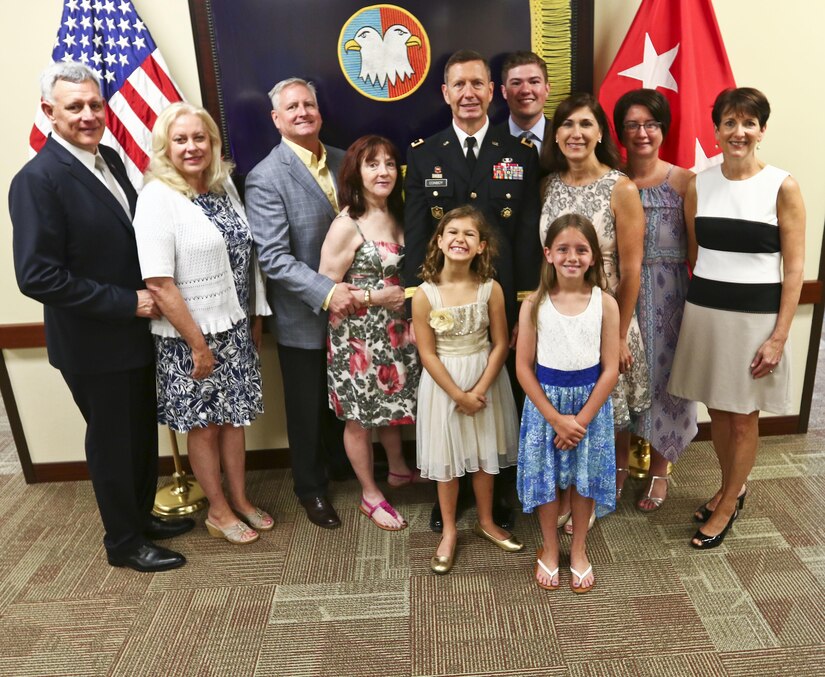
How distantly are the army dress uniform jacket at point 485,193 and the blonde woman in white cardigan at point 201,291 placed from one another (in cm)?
64

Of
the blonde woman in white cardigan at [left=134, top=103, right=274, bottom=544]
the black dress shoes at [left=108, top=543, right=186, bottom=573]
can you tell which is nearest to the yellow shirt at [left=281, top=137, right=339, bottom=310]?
the blonde woman in white cardigan at [left=134, top=103, right=274, bottom=544]

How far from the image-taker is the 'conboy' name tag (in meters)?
2.41

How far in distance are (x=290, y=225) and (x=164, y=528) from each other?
137cm

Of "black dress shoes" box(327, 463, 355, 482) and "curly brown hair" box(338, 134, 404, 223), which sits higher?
"curly brown hair" box(338, 134, 404, 223)

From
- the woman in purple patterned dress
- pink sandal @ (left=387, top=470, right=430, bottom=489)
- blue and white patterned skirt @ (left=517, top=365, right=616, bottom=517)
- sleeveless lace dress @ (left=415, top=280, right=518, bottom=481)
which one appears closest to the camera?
blue and white patterned skirt @ (left=517, top=365, right=616, bottom=517)

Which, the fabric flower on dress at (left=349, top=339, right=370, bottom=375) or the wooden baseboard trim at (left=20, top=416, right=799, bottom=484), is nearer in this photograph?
the fabric flower on dress at (left=349, top=339, right=370, bottom=375)

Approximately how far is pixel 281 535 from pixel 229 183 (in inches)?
56.5

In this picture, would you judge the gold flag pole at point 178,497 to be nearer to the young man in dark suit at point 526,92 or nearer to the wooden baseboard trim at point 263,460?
the wooden baseboard trim at point 263,460

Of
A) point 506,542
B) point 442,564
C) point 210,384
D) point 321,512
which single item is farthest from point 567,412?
point 210,384

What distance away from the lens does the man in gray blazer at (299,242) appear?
2.52 meters

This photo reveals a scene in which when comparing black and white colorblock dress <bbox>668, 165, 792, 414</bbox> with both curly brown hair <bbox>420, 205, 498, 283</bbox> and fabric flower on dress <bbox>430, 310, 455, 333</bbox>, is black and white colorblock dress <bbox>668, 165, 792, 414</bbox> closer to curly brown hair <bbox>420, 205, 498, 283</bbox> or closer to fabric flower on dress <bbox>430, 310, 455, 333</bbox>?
curly brown hair <bbox>420, 205, 498, 283</bbox>

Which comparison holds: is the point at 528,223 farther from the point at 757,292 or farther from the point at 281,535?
the point at 281,535

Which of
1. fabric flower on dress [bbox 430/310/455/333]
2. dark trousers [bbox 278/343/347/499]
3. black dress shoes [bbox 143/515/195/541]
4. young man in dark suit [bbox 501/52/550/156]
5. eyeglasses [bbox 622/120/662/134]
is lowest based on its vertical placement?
black dress shoes [bbox 143/515/195/541]

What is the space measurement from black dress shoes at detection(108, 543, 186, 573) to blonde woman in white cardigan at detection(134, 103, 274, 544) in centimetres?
22
